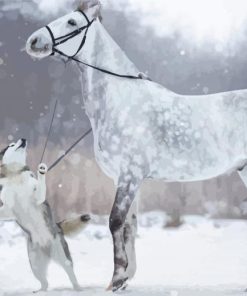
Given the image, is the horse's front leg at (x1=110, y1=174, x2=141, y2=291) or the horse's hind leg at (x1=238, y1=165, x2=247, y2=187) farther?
the horse's hind leg at (x1=238, y1=165, x2=247, y2=187)

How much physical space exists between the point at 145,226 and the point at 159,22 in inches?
29.3

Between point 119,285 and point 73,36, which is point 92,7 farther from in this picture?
point 119,285

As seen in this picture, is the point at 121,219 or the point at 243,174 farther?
the point at 243,174

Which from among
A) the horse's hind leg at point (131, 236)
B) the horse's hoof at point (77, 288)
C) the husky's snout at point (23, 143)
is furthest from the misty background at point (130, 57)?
the horse's hoof at point (77, 288)

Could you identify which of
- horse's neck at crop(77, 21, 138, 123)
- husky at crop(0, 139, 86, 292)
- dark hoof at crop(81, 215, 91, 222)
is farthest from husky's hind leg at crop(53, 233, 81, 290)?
horse's neck at crop(77, 21, 138, 123)

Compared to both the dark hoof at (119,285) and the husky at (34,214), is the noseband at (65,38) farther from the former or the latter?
the dark hoof at (119,285)

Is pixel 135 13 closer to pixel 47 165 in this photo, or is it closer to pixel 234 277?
pixel 47 165

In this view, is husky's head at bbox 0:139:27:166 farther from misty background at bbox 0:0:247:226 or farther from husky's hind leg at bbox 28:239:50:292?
husky's hind leg at bbox 28:239:50:292

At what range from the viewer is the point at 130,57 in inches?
75.4

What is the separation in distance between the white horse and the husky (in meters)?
0.20

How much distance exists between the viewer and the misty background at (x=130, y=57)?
6.26 ft

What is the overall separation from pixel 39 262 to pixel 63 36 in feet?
2.56

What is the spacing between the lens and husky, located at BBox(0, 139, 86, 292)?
71.6 inches

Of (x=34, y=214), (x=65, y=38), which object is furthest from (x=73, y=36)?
(x=34, y=214)
